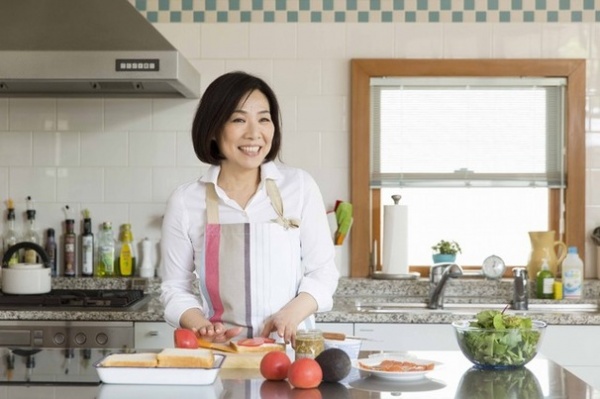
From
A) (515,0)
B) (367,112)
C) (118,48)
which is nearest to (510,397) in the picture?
(118,48)

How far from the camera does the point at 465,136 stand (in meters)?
4.65

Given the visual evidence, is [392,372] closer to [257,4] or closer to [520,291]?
[520,291]

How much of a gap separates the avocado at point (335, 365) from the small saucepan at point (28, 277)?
91.5 inches

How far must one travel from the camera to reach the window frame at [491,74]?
4559 mm

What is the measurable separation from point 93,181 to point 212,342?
228cm

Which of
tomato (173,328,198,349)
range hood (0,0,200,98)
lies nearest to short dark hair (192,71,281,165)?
tomato (173,328,198,349)

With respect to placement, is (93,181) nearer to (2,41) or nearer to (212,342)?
(2,41)

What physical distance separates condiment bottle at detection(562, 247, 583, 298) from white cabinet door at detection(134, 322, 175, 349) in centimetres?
179

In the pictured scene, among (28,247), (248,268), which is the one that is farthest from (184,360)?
(28,247)

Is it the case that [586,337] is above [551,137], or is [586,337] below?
below

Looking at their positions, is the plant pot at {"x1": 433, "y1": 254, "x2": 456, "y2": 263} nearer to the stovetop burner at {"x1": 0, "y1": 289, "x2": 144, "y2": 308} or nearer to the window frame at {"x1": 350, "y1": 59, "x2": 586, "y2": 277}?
the window frame at {"x1": 350, "y1": 59, "x2": 586, "y2": 277}

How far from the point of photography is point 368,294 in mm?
4488

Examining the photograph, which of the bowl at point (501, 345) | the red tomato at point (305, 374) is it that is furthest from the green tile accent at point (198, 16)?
the red tomato at point (305, 374)

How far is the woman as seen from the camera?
274 centimetres
